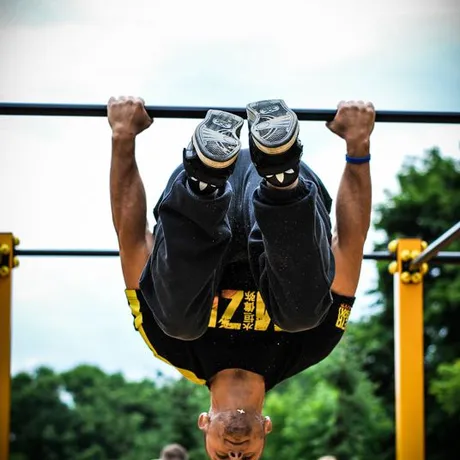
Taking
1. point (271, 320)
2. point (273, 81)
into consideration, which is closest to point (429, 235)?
point (273, 81)

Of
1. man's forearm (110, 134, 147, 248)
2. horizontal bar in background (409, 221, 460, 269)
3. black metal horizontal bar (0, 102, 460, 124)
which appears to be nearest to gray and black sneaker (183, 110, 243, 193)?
black metal horizontal bar (0, 102, 460, 124)

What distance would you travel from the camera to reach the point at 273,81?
5.90 m

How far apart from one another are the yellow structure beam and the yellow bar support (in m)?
1.52

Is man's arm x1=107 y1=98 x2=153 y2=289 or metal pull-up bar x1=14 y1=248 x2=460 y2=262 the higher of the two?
metal pull-up bar x1=14 y1=248 x2=460 y2=262

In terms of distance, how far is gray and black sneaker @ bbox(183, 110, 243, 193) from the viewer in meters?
2.49

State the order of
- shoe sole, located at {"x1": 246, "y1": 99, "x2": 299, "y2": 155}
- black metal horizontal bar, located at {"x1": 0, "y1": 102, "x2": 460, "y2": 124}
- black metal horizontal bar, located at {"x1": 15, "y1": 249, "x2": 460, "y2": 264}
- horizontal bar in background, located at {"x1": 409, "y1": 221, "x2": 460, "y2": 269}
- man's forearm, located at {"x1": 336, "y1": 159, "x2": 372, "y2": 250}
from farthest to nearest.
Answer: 1. black metal horizontal bar, located at {"x1": 15, "y1": 249, "x2": 460, "y2": 264}
2. horizontal bar in background, located at {"x1": 409, "y1": 221, "x2": 460, "y2": 269}
3. man's forearm, located at {"x1": 336, "y1": 159, "x2": 372, "y2": 250}
4. black metal horizontal bar, located at {"x1": 0, "y1": 102, "x2": 460, "y2": 124}
5. shoe sole, located at {"x1": 246, "y1": 99, "x2": 299, "y2": 155}

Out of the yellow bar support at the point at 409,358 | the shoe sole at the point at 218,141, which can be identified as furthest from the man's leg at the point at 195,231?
the yellow bar support at the point at 409,358

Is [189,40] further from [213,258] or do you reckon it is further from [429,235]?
[429,235]

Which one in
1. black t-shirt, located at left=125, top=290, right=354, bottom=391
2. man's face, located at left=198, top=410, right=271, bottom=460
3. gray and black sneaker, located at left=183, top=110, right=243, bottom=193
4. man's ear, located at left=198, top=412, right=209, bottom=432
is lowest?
man's face, located at left=198, top=410, right=271, bottom=460

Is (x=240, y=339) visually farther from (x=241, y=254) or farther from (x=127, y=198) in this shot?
(x=127, y=198)

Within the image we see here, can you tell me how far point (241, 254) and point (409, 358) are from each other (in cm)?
137

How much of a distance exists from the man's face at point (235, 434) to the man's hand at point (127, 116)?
2.86ft

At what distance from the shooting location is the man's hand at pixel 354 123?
2883mm

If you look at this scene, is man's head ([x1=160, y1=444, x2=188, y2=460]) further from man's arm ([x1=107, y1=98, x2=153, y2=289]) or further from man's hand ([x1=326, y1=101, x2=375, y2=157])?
man's hand ([x1=326, y1=101, x2=375, y2=157])
